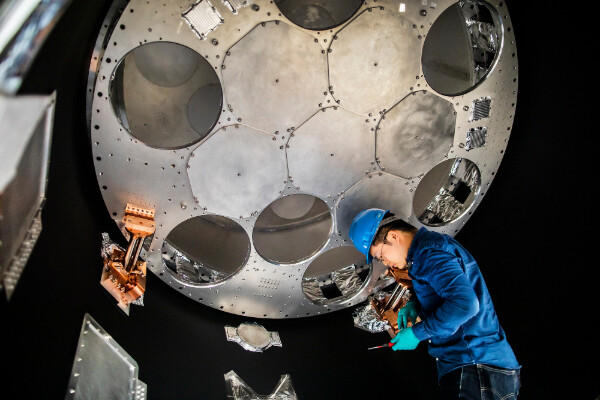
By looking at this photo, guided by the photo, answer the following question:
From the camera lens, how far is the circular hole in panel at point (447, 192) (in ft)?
13.6

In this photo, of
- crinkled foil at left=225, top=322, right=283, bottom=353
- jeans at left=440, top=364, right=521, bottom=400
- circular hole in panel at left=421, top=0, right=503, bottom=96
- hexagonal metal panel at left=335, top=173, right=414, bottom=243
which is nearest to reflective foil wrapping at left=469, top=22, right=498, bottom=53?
circular hole in panel at left=421, top=0, right=503, bottom=96

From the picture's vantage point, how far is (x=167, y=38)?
3.04 m

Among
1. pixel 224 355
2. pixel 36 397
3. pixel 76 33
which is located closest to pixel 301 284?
pixel 224 355

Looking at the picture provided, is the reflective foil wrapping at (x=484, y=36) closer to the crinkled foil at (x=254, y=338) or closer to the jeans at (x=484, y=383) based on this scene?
the jeans at (x=484, y=383)

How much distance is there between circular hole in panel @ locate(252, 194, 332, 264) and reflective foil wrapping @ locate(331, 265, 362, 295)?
0.36 metres

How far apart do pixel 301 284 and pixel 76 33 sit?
2.18 metres

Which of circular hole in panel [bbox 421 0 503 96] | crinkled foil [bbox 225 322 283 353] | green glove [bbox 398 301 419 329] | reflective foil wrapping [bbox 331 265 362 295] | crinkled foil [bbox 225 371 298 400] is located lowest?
crinkled foil [bbox 225 371 298 400]

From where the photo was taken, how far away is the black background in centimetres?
282

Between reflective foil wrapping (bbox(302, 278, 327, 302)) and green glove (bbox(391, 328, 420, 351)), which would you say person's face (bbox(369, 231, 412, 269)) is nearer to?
green glove (bbox(391, 328, 420, 351))

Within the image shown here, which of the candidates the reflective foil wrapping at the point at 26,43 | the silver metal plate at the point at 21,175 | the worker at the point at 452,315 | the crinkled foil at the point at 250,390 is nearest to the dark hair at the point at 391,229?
the worker at the point at 452,315

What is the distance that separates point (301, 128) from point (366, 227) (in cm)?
73

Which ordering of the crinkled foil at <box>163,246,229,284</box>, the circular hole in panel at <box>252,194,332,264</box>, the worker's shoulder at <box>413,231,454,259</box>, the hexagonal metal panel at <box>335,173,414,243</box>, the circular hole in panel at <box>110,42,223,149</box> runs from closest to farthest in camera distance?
the worker's shoulder at <box>413,231,454,259</box>
the hexagonal metal panel at <box>335,173,414,243</box>
the crinkled foil at <box>163,246,229,284</box>
the circular hole in panel at <box>110,42,223,149</box>
the circular hole in panel at <box>252,194,332,264</box>

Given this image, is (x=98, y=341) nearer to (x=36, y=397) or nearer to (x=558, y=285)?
(x=36, y=397)

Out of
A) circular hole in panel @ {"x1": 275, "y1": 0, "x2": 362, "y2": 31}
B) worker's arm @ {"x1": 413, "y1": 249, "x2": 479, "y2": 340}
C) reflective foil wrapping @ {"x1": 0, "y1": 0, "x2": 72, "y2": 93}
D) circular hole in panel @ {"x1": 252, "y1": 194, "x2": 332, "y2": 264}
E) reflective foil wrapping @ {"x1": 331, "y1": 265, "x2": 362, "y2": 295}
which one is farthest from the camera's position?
circular hole in panel @ {"x1": 252, "y1": 194, "x2": 332, "y2": 264}
